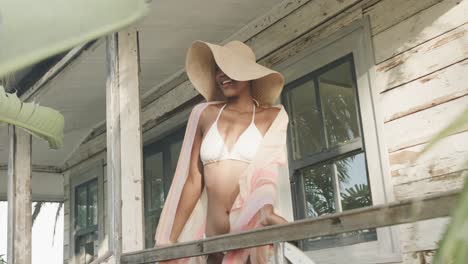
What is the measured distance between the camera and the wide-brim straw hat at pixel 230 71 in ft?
7.66

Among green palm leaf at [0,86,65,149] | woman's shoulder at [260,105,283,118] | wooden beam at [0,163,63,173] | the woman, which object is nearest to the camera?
green palm leaf at [0,86,65,149]

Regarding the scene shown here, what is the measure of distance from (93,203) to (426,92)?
4908 millimetres

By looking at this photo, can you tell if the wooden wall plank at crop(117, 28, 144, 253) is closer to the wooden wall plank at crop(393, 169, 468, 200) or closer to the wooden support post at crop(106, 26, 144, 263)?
the wooden support post at crop(106, 26, 144, 263)

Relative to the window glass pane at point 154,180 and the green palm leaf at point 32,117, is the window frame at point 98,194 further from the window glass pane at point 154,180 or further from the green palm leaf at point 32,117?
the green palm leaf at point 32,117

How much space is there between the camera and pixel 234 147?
2.17 meters

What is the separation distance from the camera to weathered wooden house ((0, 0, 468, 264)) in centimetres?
286

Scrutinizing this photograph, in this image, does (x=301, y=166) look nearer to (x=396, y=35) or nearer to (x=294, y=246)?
(x=396, y=35)

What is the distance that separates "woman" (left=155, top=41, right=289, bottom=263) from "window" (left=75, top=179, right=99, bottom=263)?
477 centimetres

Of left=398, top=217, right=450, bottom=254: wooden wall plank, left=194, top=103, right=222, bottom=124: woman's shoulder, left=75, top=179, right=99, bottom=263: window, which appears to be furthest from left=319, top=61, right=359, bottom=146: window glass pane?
left=75, top=179, right=99, bottom=263: window

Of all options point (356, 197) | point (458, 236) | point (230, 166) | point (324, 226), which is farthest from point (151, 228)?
point (458, 236)

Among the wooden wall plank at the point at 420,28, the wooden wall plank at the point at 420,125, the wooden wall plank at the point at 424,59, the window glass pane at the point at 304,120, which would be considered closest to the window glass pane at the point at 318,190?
the window glass pane at the point at 304,120

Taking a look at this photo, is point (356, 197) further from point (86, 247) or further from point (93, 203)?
point (86, 247)

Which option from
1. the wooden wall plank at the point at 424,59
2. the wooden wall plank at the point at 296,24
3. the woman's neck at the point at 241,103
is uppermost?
the wooden wall plank at the point at 296,24

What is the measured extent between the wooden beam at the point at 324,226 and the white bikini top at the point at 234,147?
0.37m
